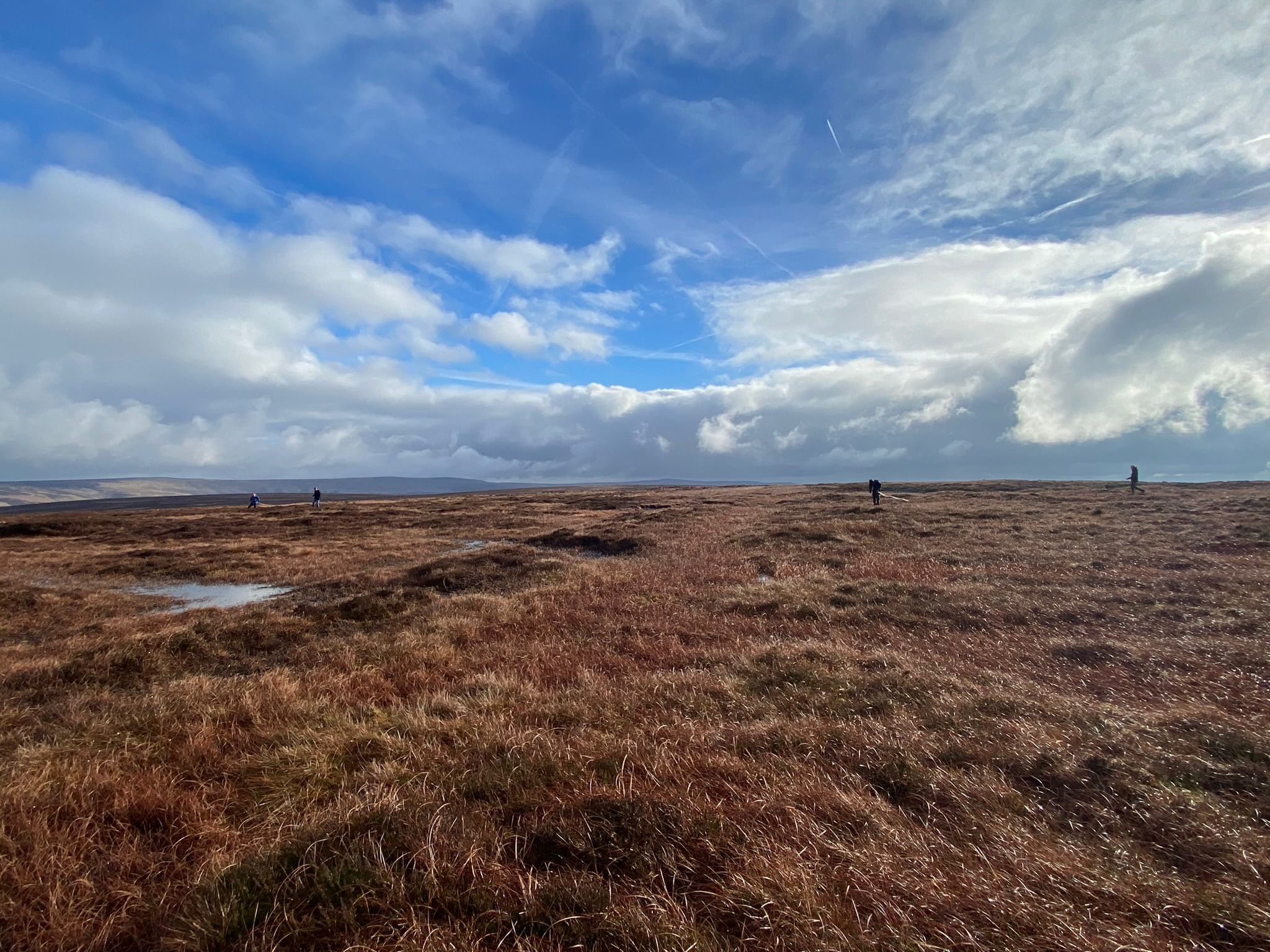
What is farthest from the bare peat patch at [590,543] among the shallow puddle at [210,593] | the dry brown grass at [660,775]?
the dry brown grass at [660,775]

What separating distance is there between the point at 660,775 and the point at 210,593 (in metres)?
25.1

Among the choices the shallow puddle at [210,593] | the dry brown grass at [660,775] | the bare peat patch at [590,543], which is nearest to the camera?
the dry brown grass at [660,775]

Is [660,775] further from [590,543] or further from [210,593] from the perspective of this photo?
[590,543]

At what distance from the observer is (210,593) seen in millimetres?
23484

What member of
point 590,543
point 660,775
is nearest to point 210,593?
point 590,543

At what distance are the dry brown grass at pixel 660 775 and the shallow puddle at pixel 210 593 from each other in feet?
14.8

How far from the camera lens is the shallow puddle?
20.7 meters

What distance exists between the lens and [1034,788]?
19.4 ft

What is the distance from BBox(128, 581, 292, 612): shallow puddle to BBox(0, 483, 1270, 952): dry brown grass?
4516 millimetres

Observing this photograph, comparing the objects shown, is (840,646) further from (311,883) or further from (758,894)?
(311,883)

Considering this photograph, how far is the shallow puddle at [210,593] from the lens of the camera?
2069 centimetres

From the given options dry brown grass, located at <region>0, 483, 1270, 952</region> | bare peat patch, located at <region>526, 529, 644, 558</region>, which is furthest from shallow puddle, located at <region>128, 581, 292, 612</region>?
bare peat patch, located at <region>526, 529, 644, 558</region>

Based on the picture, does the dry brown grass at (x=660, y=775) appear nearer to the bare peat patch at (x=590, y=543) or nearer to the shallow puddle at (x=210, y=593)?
the shallow puddle at (x=210, y=593)

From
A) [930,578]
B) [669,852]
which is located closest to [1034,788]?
[669,852]
